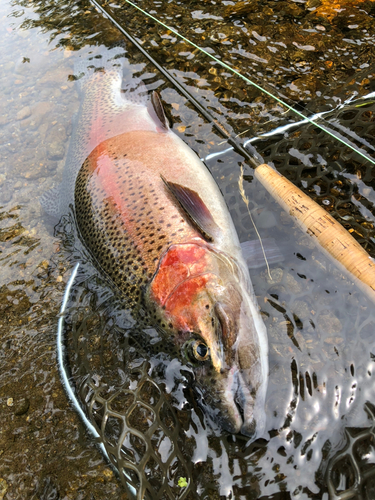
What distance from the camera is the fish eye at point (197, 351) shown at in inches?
80.7

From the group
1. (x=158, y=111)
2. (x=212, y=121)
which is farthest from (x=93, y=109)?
(x=212, y=121)

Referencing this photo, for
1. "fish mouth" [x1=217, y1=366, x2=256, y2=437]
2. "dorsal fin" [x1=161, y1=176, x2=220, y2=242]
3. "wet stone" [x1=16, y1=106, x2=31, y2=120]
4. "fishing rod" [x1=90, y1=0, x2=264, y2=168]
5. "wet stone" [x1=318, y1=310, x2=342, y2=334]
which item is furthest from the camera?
"wet stone" [x1=16, y1=106, x2=31, y2=120]

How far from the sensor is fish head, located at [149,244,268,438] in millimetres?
2008

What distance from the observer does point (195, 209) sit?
8.40 feet

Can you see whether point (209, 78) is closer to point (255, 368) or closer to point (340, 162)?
point (340, 162)

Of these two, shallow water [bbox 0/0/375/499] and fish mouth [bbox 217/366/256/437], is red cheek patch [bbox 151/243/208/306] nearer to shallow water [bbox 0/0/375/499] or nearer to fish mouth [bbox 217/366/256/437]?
shallow water [bbox 0/0/375/499]

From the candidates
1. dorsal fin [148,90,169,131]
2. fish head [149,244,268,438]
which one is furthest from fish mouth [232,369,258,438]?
dorsal fin [148,90,169,131]

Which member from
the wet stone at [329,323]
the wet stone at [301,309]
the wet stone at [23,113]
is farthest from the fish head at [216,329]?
the wet stone at [23,113]

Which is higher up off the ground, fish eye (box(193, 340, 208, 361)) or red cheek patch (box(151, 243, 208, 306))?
red cheek patch (box(151, 243, 208, 306))

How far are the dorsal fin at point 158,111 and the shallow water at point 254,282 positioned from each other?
226 millimetres

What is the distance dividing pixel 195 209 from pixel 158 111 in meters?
1.47

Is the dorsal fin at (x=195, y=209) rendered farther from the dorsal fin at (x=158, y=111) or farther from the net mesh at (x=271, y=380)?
the dorsal fin at (x=158, y=111)

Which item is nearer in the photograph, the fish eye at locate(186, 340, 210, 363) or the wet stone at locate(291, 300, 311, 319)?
the fish eye at locate(186, 340, 210, 363)

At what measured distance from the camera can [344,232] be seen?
230cm
